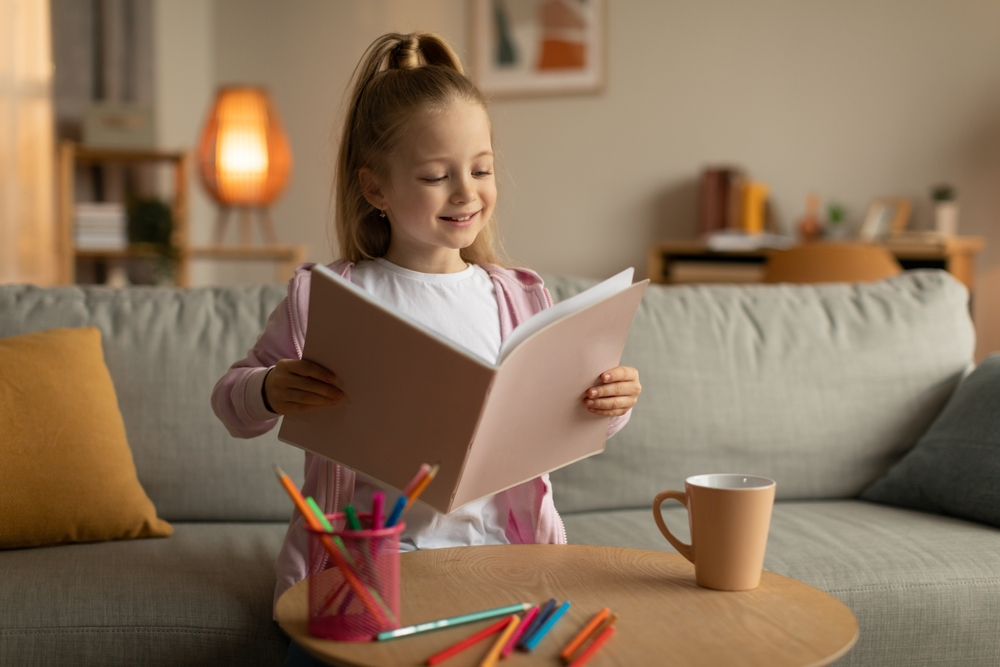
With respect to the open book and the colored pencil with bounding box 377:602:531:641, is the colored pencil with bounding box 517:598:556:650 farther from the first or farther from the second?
the open book

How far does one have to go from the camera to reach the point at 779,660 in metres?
0.68

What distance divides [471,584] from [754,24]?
3.57 meters

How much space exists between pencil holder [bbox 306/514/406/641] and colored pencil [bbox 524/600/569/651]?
0.34 feet

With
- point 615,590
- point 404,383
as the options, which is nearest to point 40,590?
point 404,383

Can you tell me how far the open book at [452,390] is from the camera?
2.64 ft

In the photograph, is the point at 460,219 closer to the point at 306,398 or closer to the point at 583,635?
the point at 306,398

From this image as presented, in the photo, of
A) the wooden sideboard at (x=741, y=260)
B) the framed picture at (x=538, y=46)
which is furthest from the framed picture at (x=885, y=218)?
the framed picture at (x=538, y=46)

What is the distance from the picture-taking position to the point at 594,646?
2.26 feet

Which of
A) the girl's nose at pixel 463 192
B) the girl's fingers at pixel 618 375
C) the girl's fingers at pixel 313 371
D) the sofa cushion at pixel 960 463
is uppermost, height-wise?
the girl's nose at pixel 463 192

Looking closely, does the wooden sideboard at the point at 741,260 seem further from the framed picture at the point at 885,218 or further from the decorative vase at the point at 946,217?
the framed picture at the point at 885,218

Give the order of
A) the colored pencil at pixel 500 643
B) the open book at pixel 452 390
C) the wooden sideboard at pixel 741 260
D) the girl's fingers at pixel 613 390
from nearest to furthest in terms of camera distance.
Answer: the colored pencil at pixel 500 643 → the open book at pixel 452 390 → the girl's fingers at pixel 613 390 → the wooden sideboard at pixel 741 260

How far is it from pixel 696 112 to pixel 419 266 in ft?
10.0

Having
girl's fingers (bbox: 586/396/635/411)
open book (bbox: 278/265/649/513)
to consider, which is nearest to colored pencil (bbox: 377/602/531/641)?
open book (bbox: 278/265/649/513)

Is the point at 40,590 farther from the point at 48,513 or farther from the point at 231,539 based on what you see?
the point at 231,539
